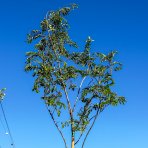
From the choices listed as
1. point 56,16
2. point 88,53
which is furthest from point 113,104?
point 56,16

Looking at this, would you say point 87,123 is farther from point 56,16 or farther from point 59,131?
point 56,16

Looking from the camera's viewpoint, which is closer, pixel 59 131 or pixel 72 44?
pixel 59 131

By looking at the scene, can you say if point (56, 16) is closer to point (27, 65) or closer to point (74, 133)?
point (27, 65)

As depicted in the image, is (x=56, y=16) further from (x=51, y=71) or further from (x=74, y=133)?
(x=74, y=133)

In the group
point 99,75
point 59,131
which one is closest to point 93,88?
point 99,75

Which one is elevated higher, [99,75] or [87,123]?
[99,75]

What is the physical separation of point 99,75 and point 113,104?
2.52 m

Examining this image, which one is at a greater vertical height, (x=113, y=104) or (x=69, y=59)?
(x=69, y=59)

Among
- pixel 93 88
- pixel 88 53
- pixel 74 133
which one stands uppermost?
pixel 88 53

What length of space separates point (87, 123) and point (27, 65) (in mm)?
6431

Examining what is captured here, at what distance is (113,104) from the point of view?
143 feet

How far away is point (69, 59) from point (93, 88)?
3477 millimetres

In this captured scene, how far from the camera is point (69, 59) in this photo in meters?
45.9

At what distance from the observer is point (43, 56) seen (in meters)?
44.9
